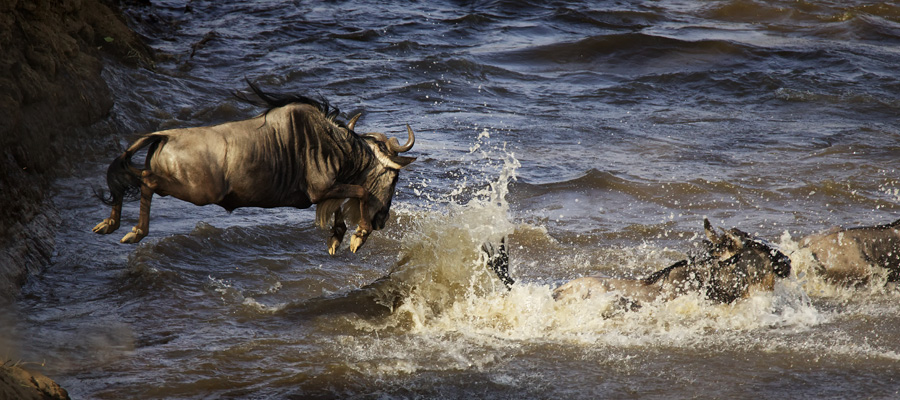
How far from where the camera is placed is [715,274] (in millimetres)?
6215

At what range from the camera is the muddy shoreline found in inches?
249

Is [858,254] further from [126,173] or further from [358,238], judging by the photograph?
[126,173]

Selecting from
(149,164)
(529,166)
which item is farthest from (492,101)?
(149,164)

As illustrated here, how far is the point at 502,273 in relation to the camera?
20.3 feet

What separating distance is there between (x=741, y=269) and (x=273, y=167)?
360cm

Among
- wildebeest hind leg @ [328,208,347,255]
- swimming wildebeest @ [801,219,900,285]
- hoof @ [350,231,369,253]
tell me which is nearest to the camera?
hoof @ [350,231,369,253]

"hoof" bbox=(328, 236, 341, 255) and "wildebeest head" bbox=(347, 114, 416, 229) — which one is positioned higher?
"wildebeest head" bbox=(347, 114, 416, 229)

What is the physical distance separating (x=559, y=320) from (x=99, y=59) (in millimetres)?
6818

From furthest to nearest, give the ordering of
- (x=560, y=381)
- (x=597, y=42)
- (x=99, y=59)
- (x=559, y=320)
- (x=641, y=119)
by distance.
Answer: (x=597, y=42), (x=641, y=119), (x=99, y=59), (x=559, y=320), (x=560, y=381)

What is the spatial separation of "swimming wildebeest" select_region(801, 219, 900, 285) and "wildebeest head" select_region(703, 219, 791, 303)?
0.89m

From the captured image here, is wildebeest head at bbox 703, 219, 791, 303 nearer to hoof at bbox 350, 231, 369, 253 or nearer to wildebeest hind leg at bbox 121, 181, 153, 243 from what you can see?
hoof at bbox 350, 231, 369, 253

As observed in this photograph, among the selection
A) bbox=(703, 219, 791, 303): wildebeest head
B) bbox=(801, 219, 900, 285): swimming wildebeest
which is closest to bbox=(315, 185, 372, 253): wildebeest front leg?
bbox=(703, 219, 791, 303): wildebeest head

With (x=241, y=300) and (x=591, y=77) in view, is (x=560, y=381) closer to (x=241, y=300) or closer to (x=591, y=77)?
(x=241, y=300)

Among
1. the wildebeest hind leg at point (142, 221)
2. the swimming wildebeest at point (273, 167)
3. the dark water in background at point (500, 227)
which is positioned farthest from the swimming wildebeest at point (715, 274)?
the wildebeest hind leg at point (142, 221)
